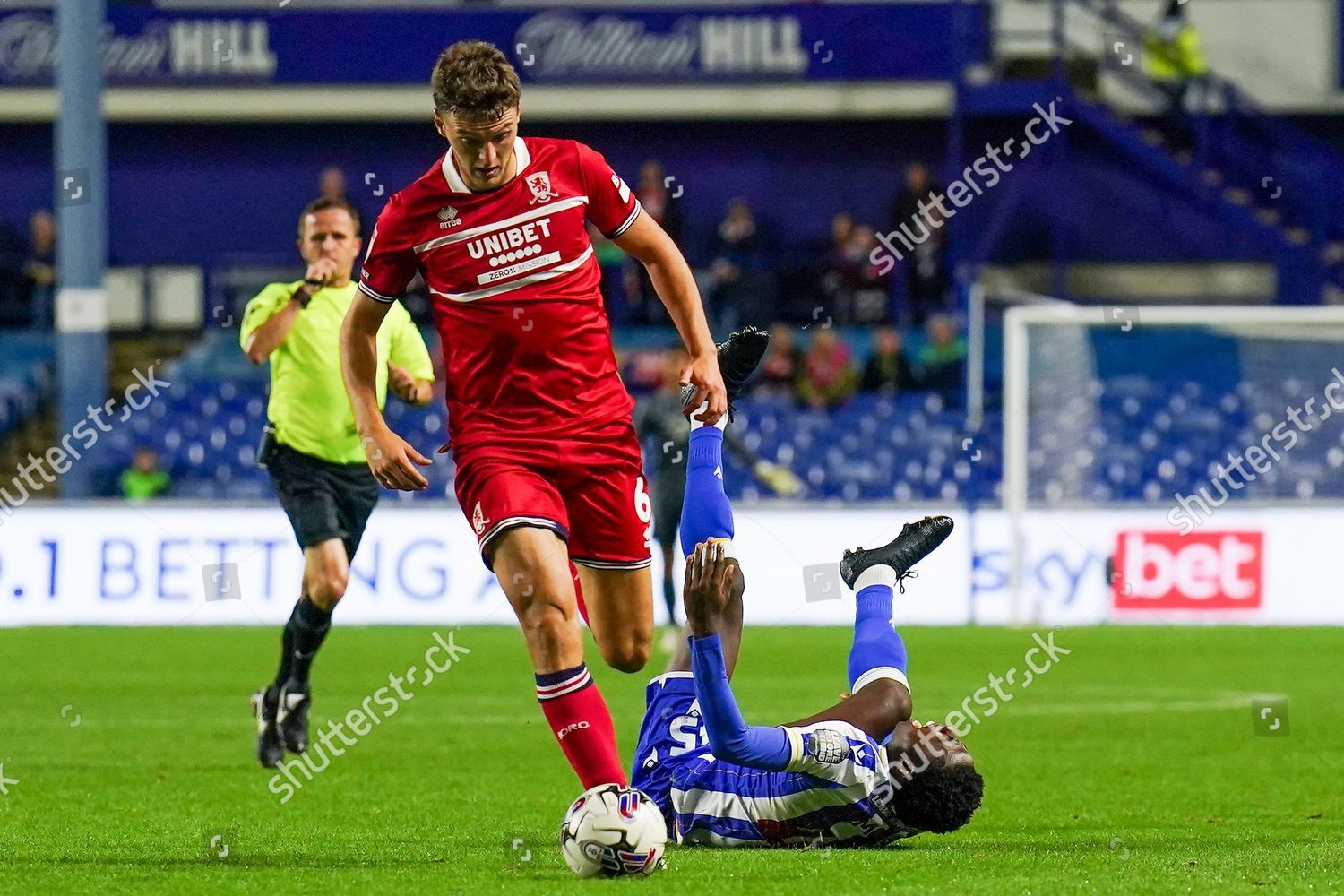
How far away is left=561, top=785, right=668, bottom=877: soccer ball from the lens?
544cm

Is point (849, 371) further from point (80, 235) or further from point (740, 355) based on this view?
point (740, 355)

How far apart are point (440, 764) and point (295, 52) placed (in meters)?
17.5

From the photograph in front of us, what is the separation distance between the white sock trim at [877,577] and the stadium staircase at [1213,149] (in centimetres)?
1582

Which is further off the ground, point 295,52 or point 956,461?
point 295,52

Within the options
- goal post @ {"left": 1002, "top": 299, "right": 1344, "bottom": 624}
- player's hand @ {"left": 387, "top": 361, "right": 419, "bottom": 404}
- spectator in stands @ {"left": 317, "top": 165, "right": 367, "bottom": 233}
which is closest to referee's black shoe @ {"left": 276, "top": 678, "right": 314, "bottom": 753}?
player's hand @ {"left": 387, "top": 361, "right": 419, "bottom": 404}

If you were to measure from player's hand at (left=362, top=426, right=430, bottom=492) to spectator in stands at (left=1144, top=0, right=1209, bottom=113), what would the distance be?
19.1 m

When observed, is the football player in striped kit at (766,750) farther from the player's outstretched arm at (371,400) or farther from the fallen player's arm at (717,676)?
the player's outstretched arm at (371,400)

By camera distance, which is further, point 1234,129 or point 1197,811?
point 1234,129

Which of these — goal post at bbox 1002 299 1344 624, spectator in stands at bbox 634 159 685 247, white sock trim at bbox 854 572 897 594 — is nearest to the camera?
white sock trim at bbox 854 572 897 594

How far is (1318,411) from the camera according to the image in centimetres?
1698

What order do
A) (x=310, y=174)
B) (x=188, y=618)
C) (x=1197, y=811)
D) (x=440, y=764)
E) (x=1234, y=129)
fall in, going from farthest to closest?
(x=310, y=174) < (x=1234, y=129) < (x=188, y=618) < (x=440, y=764) < (x=1197, y=811)

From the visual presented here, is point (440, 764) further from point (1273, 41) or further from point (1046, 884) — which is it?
point (1273, 41)

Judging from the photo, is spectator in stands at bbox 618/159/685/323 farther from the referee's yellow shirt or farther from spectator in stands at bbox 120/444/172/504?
the referee's yellow shirt

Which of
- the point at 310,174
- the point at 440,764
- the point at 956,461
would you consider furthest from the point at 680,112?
the point at 440,764
